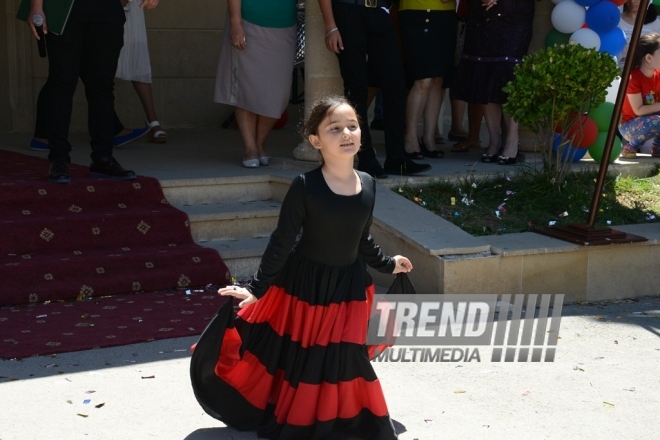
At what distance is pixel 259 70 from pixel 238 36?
348mm

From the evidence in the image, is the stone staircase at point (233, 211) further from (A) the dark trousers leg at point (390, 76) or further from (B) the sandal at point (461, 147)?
(B) the sandal at point (461, 147)

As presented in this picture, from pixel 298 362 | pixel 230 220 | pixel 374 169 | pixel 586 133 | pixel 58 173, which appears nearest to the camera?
pixel 298 362

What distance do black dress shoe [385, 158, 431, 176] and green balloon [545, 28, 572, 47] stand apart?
5.83 feet

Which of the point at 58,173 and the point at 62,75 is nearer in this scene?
the point at 62,75

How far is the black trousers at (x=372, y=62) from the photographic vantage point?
7.09 meters

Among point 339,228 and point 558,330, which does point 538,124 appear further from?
point 339,228

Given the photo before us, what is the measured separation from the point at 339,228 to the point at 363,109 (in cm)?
336

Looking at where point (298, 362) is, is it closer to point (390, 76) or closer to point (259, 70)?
point (390, 76)

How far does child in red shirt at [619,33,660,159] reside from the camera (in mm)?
8508

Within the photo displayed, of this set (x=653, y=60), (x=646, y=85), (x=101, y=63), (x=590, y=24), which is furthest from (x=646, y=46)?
(x=101, y=63)

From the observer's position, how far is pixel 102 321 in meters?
5.54

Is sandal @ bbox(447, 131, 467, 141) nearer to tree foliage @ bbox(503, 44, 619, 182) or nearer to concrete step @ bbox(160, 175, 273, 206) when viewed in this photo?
tree foliage @ bbox(503, 44, 619, 182)

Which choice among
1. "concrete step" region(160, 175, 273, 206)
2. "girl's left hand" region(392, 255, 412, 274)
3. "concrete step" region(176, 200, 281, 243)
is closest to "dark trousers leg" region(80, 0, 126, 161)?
"concrete step" region(160, 175, 273, 206)

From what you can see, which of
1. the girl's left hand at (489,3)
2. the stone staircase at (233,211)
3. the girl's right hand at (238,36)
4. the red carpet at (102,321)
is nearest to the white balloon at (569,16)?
the girl's left hand at (489,3)
